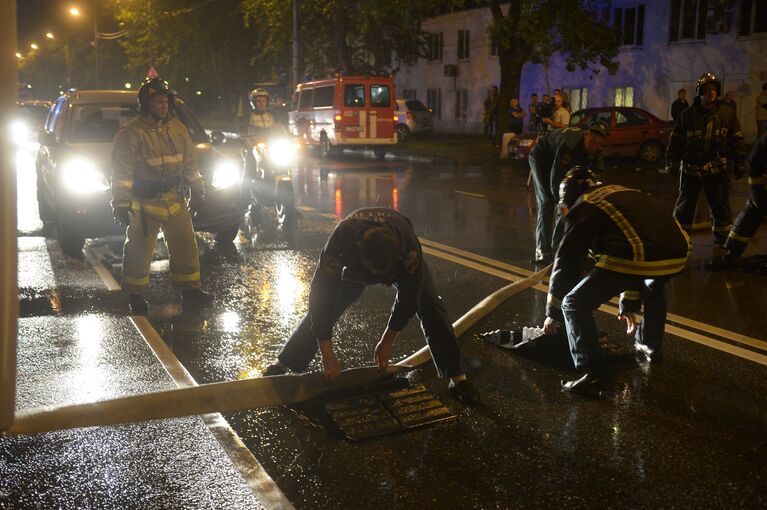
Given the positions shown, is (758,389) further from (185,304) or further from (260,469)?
(185,304)

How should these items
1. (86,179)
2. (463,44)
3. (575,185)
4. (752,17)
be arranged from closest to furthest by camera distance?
(575,185)
(86,179)
(752,17)
(463,44)

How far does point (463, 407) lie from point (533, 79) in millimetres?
34058

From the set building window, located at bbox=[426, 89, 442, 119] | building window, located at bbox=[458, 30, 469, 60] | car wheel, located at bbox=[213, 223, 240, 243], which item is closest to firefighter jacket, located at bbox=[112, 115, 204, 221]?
car wheel, located at bbox=[213, 223, 240, 243]

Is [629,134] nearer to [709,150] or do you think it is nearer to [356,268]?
[709,150]

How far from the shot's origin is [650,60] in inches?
1216

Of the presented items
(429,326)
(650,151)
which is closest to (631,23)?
(650,151)

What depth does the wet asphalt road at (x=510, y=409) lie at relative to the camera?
3908 millimetres

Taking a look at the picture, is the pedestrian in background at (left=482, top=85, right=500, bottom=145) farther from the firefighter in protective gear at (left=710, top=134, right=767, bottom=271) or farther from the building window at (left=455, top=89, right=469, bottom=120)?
the firefighter in protective gear at (left=710, top=134, right=767, bottom=271)

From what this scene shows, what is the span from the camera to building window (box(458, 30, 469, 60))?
42125 mm

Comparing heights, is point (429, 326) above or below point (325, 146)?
below

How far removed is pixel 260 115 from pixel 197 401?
812 centimetres

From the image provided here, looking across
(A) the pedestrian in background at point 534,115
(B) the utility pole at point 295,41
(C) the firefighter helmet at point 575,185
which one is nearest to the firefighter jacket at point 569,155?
(C) the firefighter helmet at point 575,185

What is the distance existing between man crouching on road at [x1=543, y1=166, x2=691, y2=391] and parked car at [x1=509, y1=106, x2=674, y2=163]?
1703 cm

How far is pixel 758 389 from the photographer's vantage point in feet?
17.1
